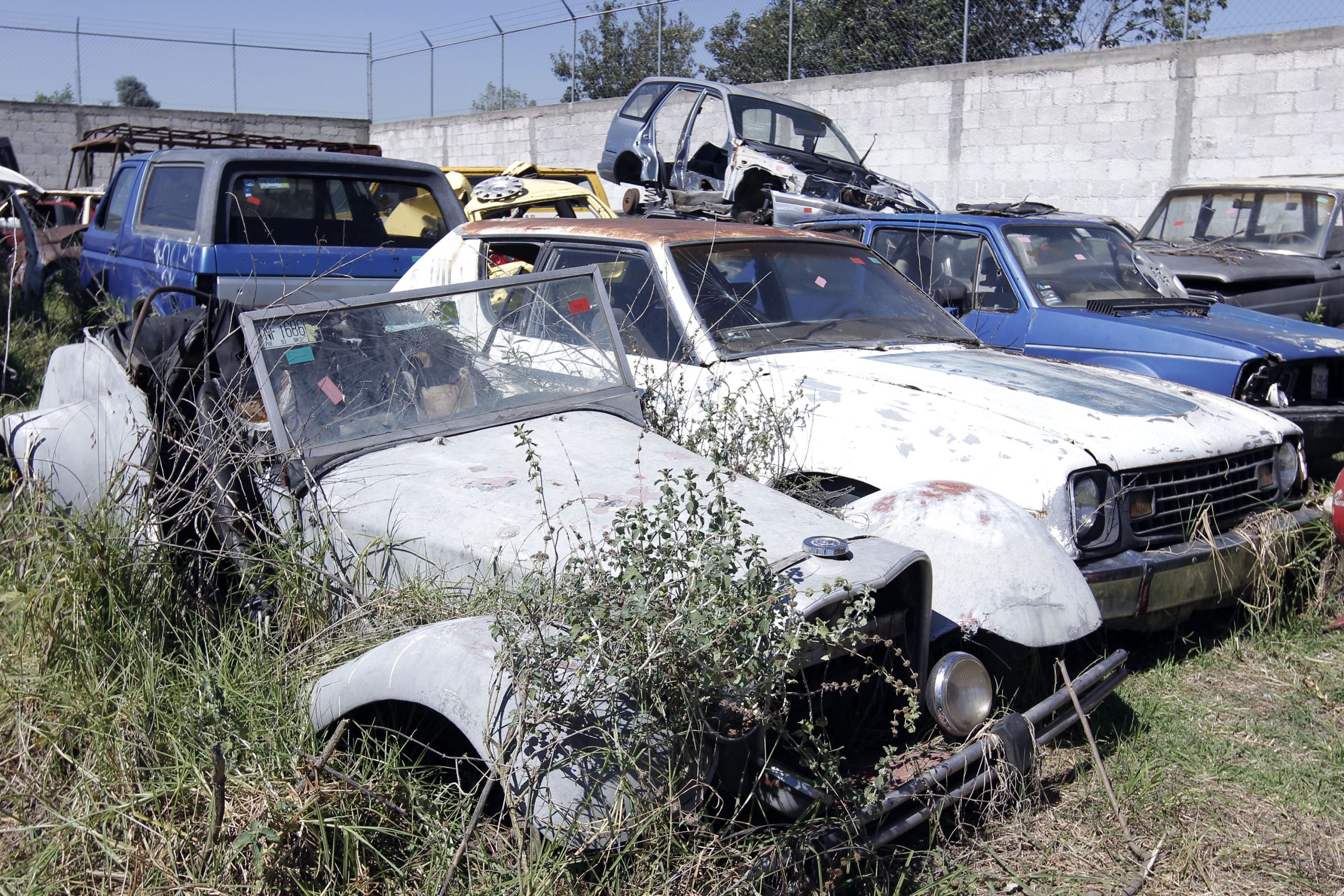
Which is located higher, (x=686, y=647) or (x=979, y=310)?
(x=979, y=310)

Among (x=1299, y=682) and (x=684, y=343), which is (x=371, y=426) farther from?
(x=1299, y=682)

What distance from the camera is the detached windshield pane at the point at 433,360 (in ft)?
10.8

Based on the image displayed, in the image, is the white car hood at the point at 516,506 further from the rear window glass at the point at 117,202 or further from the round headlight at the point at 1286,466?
the rear window glass at the point at 117,202

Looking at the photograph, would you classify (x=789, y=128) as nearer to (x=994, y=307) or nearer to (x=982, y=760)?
(x=994, y=307)

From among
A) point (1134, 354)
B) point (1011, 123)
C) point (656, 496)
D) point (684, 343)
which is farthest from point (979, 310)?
point (1011, 123)

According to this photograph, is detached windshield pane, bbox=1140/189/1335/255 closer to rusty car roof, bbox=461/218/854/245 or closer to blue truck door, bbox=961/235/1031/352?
blue truck door, bbox=961/235/1031/352

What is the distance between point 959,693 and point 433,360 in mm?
2025

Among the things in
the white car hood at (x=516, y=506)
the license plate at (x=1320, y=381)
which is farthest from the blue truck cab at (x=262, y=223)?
the license plate at (x=1320, y=381)

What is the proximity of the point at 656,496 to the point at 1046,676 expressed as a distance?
1512 millimetres

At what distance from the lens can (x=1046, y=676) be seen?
3.47 meters

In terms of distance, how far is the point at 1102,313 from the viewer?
6008mm

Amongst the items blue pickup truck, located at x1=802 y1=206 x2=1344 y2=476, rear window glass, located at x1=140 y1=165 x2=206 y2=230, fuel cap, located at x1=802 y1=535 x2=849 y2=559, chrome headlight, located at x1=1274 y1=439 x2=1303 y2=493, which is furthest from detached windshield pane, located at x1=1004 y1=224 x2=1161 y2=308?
rear window glass, located at x1=140 y1=165 x2=206 y2=230

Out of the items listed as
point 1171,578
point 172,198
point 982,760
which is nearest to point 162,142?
point 172,198

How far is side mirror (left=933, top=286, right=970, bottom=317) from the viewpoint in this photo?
5797 mm
